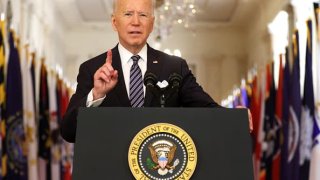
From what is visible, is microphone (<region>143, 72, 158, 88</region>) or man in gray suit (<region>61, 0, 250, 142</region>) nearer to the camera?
microphone (<region>143, 72, 158, 88</region>)

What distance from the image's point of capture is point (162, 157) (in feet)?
6.28

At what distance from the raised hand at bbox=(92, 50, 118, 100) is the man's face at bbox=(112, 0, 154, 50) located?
271 millimetres

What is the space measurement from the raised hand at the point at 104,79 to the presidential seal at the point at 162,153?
0.98 feet

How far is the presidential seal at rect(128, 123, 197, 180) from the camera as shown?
6.27 feet

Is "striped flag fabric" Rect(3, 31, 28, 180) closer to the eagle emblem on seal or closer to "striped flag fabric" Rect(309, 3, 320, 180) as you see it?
"striped flag fabric" Rect(309, 3, 320, 180)

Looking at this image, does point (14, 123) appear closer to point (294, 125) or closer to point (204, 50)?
point (294, 125)

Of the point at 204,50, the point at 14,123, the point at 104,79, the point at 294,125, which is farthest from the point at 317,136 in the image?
the point at 204,50

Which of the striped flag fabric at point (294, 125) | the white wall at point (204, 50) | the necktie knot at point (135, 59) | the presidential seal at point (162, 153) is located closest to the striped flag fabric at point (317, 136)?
the striped flag fabric at point (294, 125)

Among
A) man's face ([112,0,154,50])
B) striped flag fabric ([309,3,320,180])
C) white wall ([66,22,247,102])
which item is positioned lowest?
striped flag fabric ([309,3,320,180])

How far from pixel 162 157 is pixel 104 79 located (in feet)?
1.33

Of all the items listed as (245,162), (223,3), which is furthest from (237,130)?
(223,3)

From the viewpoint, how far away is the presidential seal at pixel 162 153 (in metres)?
1.91

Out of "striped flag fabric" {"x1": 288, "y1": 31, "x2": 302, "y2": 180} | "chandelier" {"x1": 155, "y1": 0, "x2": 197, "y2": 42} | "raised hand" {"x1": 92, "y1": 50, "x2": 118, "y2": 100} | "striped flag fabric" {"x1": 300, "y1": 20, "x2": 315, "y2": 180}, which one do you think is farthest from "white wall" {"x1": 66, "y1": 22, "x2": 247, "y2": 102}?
"raised hand" {"x1": 92, "y1": 50, "x2": 118, "y2": 100}

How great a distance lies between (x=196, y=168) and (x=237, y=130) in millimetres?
201
